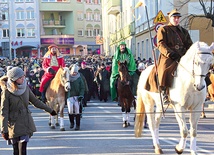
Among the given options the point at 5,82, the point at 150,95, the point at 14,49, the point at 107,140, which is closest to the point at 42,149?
the point at 107,140

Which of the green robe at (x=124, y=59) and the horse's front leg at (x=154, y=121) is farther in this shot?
the green robe at (x=124, y=59)

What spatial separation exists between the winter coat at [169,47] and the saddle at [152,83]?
37 centimetres

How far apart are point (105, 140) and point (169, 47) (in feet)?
11.5

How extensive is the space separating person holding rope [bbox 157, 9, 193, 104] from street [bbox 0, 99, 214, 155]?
1050mm

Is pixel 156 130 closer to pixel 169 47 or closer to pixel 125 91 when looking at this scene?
pixel 169 47

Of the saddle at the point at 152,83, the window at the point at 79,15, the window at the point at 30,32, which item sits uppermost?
the window at the point at 79,15

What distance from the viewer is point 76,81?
48.1ft

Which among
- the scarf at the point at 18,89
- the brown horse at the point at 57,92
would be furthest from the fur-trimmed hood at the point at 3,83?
the brown horse at the point at 57,92

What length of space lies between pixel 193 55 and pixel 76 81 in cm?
652

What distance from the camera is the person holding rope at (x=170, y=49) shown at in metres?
9.43

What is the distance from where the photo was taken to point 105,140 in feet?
39.9

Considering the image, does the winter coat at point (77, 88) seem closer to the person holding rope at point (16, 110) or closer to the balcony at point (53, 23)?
the person holding rope at point (16, 110)

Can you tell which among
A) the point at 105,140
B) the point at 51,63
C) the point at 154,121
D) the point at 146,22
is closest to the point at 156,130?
the point at 154,121

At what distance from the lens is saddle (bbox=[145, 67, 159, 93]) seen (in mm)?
9972
